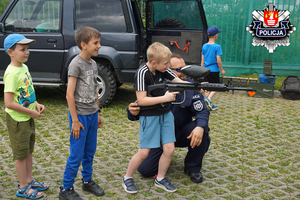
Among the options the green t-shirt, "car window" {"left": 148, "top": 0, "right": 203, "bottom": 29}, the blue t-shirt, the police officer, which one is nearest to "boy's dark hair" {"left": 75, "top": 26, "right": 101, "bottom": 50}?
the green t-shirt

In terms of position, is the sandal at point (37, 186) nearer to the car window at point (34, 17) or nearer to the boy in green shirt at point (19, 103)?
the boy in green shirt at point (19, 103)

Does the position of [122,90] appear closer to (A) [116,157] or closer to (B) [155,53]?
(A) [116,157]

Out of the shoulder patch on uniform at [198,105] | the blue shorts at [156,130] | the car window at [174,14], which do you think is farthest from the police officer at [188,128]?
the car window at [174,14]

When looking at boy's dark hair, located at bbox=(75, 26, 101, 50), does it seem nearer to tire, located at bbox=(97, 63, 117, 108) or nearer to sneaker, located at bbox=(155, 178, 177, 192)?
sneaker, located at bbox=(155, 178, 177, 192)

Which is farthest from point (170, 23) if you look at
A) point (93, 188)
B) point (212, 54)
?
point (93, 188)

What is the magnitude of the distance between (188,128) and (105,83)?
320 centimetres

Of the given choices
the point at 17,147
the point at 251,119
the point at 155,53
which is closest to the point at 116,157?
the point at 17,147

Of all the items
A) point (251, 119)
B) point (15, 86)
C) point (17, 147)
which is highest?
point (15, 86)

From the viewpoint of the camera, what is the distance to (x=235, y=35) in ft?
34.4

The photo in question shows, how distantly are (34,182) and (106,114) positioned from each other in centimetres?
303

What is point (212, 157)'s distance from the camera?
4.37 meters

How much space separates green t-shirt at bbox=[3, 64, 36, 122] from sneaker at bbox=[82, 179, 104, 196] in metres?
0.95

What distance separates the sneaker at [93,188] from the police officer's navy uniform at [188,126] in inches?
23.9

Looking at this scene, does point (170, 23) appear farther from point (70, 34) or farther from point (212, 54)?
point (70, 34)
